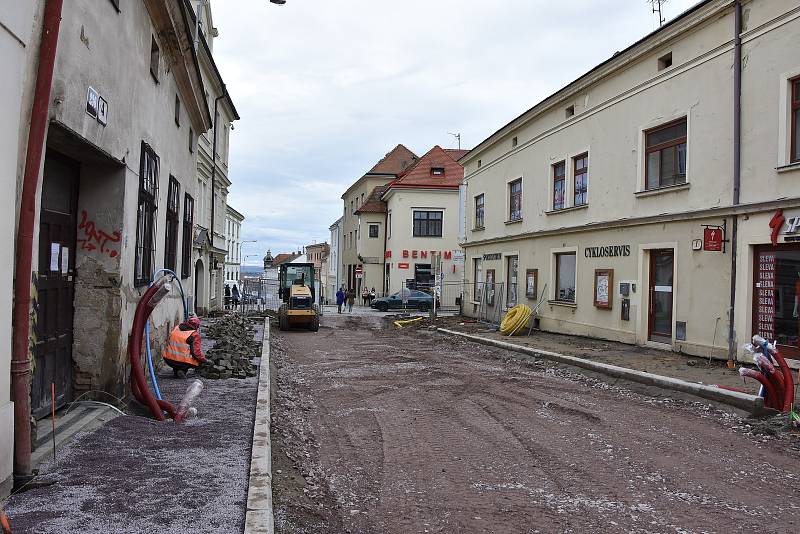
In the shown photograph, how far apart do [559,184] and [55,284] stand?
1661 centimetres

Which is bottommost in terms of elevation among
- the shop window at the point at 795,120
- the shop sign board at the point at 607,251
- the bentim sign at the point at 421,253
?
the shop sign board at the point at 607,251

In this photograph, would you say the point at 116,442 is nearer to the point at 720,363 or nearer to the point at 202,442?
the point at 202,442

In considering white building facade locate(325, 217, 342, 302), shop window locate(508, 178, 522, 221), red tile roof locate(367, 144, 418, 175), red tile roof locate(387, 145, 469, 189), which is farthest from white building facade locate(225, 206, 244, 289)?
shop window locate(508, 178, 522, 221)

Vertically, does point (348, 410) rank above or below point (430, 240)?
below

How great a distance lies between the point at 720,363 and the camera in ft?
39.9

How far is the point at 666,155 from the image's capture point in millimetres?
14578

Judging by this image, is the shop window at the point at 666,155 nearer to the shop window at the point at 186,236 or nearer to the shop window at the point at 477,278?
the shop window at the point at 186,236

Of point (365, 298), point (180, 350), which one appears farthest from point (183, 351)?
point (365, 298)

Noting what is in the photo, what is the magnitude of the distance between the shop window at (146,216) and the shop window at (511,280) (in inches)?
626

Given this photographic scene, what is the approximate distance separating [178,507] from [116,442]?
173cm

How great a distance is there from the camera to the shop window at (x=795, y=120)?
10914 millimetres

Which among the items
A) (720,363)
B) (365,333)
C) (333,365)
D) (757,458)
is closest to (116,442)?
(757,458)

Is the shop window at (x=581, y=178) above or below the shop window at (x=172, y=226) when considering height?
above

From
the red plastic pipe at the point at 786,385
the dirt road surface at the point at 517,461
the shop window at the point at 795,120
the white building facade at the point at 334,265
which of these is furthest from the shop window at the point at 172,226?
the white building facade at the point at 334,265
